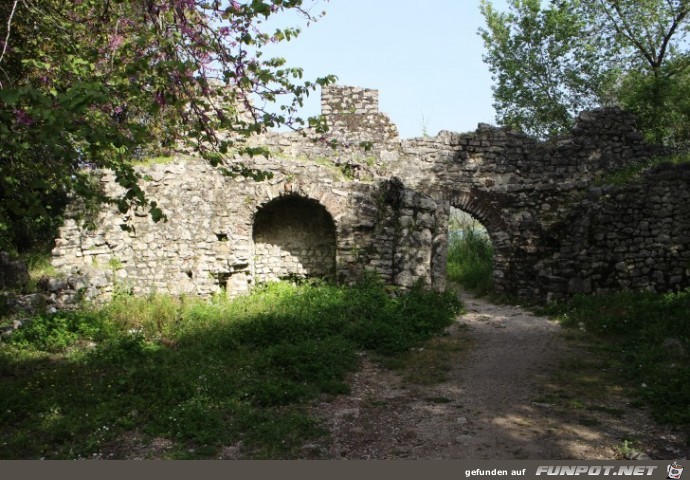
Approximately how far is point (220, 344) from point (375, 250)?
4.43 meters

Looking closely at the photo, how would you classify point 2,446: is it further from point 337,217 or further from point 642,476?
point 337,217

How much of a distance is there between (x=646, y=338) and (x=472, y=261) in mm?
8539

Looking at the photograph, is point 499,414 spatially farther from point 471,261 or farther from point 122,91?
point 471,261

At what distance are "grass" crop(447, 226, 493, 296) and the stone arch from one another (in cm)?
68

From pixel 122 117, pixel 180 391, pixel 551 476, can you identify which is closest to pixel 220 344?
pixel 180 391

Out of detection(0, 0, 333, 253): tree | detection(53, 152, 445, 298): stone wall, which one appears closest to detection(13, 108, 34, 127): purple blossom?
detection(0, 0, 333, 253): tree

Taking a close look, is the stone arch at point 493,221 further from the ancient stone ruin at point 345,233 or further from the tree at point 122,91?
the tree at point 122,91

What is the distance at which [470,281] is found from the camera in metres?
15.5

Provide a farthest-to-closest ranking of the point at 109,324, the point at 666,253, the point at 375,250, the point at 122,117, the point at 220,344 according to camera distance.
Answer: the point at 122,117 < the point at 375,250 < the point at 666,253 < the point at 109,324 < the point at 220,344

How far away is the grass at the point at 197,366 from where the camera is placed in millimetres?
5828

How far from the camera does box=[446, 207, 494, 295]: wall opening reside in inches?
594

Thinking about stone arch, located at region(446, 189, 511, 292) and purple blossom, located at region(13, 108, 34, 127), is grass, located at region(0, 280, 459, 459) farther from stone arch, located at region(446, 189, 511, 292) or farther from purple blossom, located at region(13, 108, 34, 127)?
purple blossom, located at region(13, 108, 34, 127)

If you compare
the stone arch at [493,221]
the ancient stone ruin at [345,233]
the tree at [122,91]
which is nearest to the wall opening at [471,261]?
the stone arch at [493,221]

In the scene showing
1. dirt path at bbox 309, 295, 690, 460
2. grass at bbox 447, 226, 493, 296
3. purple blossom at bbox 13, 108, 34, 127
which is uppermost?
purple blossom at bbox 13, 108, 34, 127
